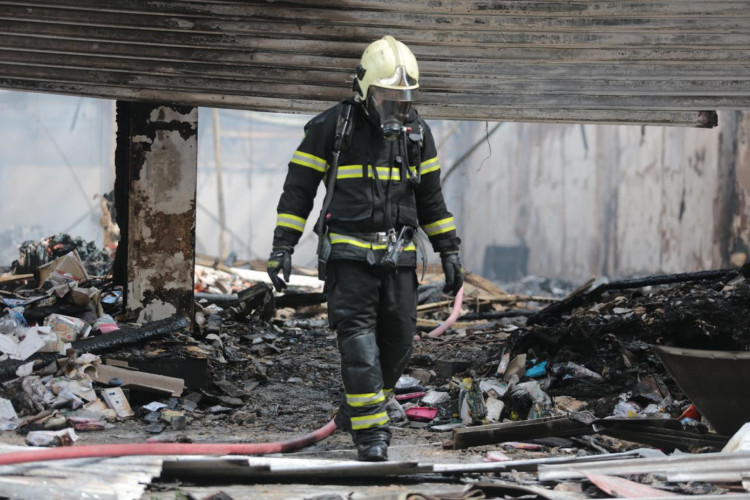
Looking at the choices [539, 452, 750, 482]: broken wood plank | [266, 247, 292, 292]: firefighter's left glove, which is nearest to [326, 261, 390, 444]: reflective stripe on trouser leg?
[266, 247, 292, 292]: firefighter's left glove

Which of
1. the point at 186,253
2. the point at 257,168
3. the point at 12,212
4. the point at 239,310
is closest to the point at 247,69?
the point at 186,253

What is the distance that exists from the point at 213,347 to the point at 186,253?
0.87 meters

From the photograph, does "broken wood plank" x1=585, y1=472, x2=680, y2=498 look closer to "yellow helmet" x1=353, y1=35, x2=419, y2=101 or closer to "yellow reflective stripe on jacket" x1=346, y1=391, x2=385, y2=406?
"yellow reflective stripe on jacket" x1=346, y1=391, x2=385, y2=406

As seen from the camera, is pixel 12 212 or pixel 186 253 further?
pixel 12 212

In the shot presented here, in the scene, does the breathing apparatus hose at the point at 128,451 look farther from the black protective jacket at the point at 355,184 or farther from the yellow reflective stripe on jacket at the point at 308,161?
the yellow reflective stripe on jacket at the point at 308,161

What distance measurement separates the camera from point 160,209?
25.2 feet

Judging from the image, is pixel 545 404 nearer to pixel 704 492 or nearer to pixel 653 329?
pixel 653 329

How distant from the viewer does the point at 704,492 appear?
3.98 m

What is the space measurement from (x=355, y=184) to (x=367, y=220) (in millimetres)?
215

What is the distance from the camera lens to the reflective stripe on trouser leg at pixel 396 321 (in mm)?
4867

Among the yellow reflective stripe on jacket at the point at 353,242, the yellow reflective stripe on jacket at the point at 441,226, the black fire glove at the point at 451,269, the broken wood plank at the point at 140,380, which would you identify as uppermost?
the yellow reflective stripe on jacket at the point at 441,226

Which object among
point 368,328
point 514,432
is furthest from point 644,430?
point 368,328

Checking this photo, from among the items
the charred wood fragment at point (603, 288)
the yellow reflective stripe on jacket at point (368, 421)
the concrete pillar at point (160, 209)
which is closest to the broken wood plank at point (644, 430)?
the yellow reflective stripe on jacket at point (368, 421)

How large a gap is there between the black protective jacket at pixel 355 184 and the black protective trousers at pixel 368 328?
105 millimetres
